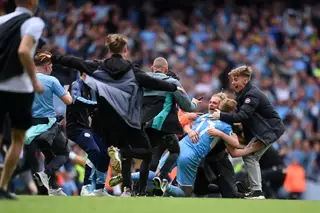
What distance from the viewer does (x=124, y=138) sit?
10.2 meters

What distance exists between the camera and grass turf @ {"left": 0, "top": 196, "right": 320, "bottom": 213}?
7988 millimetres

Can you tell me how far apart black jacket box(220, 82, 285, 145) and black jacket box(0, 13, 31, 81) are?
356 cm

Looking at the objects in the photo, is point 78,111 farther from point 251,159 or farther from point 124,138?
point 251,159

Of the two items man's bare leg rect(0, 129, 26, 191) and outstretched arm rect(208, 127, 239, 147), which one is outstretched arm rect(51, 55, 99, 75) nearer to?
man's bare leg rect(0, 129, 26, 191)

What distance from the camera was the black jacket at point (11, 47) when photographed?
27.3ft

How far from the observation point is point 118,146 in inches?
408

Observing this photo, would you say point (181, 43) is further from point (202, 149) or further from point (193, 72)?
point (202, 149)

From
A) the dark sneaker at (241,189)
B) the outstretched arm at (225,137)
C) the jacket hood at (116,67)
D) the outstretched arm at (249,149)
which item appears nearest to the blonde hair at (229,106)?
the outstretched arm at (225,137)

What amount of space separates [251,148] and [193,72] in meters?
11.5

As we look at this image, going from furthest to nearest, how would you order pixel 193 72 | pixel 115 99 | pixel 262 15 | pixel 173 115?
1. pixel 262 15
2. pixel 193 72
3. pixel 173 115
4. pixel 115 99

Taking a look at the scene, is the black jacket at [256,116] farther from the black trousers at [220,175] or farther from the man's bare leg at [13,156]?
the man's bare leg at [13,156]

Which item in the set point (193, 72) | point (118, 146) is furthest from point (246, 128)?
point (193, 72)

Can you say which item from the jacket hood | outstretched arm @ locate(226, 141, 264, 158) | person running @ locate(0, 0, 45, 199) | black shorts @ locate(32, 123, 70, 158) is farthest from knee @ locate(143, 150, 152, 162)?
person running @ locate(0, 0, 45, 199)

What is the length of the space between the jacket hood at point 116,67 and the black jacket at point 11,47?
1800 millimetres
